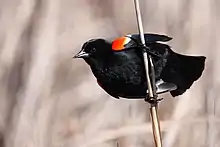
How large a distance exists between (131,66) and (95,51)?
8 cm

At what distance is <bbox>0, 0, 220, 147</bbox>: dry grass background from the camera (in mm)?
883

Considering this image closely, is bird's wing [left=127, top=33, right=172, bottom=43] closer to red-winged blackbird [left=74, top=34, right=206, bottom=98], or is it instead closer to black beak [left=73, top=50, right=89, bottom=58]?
red-winged blackbird [left=74, top=34, right=206, bottom=98]

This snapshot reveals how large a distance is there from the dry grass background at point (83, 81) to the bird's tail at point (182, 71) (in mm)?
13

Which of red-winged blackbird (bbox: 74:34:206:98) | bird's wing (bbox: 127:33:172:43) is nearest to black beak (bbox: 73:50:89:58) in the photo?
red-winged blackbird (bbox: 74:34:206:98)

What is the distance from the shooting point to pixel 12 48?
0.89 metres

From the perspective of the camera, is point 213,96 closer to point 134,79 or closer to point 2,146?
point 134,79

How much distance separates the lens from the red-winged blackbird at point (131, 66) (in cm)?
85

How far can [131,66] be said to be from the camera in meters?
0.84

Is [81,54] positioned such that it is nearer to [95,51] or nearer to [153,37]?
[95,51]

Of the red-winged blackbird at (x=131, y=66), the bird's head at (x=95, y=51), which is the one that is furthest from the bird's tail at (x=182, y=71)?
the bird's head at (x=95, y=51)

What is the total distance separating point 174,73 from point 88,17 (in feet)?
0.69

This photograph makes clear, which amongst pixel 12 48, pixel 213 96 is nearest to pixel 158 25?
pixel 213 96

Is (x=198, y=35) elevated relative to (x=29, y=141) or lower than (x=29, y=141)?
elevated

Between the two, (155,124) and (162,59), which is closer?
(155,124)
